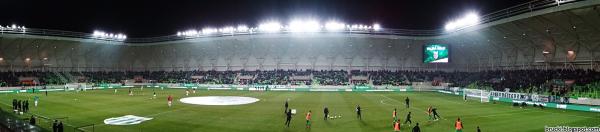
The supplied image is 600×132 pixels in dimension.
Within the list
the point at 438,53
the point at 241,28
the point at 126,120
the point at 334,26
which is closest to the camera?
the point at 126,120

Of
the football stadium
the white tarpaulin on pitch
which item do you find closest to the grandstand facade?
the football stadium

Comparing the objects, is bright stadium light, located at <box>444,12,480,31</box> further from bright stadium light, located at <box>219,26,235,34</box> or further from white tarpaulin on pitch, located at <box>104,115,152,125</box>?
white tarpaulin on pitch, located at <box>104,115,152,125</box>

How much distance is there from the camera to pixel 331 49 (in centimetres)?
7762

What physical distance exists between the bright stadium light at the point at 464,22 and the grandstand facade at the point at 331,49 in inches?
41.7

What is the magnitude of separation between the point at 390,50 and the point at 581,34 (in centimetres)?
3570

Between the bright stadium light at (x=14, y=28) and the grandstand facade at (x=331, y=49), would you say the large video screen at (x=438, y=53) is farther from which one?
the bright stadium light at (x=14, y=28)

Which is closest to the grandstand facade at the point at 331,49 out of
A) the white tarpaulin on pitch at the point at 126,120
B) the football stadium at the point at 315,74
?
the football stadium at the point at 315,74

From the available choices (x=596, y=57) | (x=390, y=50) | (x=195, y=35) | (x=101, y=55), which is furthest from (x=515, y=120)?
(x=101, y=55)

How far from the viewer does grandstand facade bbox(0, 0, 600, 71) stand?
49.5 meters

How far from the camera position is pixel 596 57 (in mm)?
48281

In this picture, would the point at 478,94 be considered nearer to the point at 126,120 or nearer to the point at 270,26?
the point at 270,26

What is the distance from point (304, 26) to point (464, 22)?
26.8 m

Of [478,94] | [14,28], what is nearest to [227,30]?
[14,28]

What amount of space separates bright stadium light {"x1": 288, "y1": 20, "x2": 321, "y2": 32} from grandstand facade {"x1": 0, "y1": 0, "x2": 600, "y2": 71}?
1081 mm
